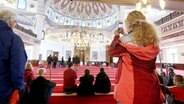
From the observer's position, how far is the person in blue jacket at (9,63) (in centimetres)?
167

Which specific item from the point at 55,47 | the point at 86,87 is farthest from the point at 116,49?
the point at 55,47

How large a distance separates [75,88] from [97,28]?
24.0 m

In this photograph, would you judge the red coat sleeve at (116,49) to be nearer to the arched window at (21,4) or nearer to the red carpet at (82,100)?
the red carpet at (82,100)

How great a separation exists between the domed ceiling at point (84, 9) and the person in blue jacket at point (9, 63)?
92.6ft

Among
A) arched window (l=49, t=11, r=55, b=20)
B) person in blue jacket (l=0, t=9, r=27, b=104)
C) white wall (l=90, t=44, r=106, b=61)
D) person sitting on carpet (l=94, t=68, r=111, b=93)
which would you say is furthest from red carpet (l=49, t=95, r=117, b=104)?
white wall (l=90, t=44, r=106, b=61)

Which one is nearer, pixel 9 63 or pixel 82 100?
pixel 9 63

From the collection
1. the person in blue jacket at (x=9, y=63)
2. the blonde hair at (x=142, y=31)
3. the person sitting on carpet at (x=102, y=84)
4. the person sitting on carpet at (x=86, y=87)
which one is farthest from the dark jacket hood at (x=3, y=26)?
the person sitting on carpet at (x=102, y=84)

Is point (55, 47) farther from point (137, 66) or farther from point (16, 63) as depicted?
point (137, 66)

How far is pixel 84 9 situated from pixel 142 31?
3060cm

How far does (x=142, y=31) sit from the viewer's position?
1628 millimetres

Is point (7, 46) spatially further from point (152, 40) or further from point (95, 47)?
point (95, 47)

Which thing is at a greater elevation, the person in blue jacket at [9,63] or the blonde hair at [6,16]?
the blonde hair at [6,16]

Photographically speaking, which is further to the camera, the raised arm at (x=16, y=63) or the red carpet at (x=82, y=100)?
the red carpet at (x=82, y=100)

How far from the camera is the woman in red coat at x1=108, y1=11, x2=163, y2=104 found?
1.55 m
